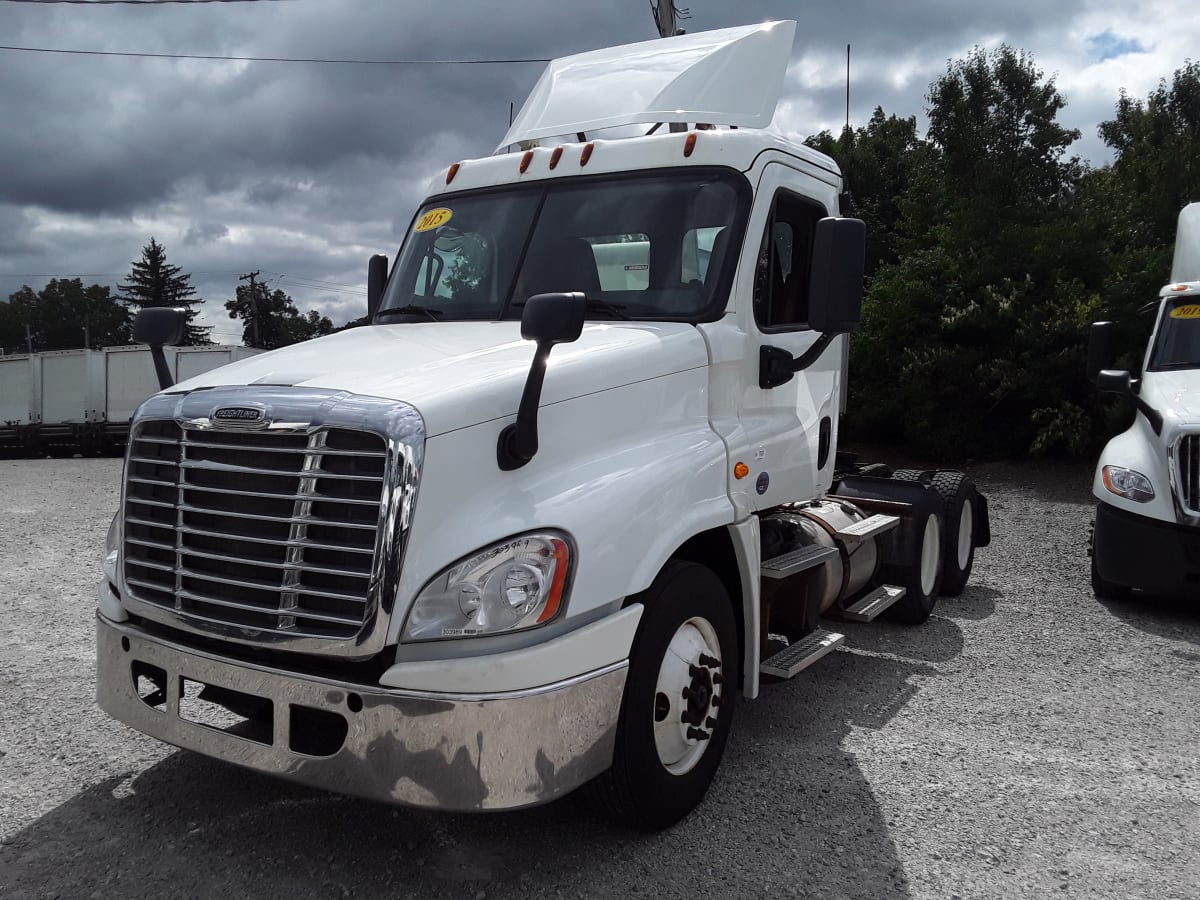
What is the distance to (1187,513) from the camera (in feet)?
22.1

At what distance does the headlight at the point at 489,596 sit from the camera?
2.92 metres

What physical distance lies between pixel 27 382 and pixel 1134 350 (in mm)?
25524

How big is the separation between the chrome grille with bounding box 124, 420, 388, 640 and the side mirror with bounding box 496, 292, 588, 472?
1.41ft

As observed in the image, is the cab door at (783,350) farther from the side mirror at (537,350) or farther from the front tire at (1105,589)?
the front tire at (1105,589)

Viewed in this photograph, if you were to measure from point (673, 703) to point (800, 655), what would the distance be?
3.82 feet

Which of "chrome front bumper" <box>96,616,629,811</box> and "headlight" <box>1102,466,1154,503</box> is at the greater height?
"headlight" <box>1102,466,1154,503</box>

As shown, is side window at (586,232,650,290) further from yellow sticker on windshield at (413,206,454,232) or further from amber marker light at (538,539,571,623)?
→ amber marker light at (538,539,571,623)

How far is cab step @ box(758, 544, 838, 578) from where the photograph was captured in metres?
4.38

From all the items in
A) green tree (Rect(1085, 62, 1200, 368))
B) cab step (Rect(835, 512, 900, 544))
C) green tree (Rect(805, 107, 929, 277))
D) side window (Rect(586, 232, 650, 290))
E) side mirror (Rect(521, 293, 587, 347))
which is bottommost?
cab step (Rect(835, 512, 900, 544))

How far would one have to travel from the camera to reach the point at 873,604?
5.93 m

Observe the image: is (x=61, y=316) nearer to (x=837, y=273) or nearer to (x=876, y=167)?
(x=876, y=167)

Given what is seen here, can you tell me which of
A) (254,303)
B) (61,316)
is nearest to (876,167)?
(254,303)

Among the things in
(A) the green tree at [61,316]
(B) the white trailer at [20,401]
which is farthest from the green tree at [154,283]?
(B) the white trailer at [20,401]

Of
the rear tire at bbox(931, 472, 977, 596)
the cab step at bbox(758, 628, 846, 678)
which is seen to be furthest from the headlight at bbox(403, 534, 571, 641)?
the rear tire at bbox(931, 472, 977, 596)
